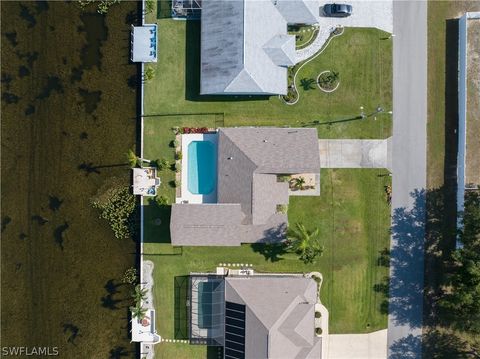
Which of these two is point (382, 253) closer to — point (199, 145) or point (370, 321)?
point (370, 321)

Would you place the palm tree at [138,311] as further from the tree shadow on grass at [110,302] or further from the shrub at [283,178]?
the shrub at [283,178]

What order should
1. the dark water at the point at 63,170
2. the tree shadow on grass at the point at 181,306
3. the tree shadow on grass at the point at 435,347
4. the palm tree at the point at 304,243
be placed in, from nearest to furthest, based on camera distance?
1. the palm tree at the point at 304,243
2. the tree shadow on grass at the point at 435,347
3. the tree shadow on grass at the point at 181,306
4. the dark water at the point at 63,170

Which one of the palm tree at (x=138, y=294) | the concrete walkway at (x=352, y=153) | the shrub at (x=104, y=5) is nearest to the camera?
the palm tree at (x=138, y=294)

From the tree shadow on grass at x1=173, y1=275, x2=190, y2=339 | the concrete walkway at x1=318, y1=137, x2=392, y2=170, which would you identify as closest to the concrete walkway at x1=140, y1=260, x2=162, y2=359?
the tree shadow on grass at x1=173, y1=275, x2=190, y2=339

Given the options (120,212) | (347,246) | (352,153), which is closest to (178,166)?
(120,212)

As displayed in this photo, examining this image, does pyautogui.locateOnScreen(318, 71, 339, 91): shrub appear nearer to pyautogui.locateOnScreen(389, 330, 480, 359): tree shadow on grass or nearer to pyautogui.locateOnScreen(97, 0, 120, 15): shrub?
pyautogui.locateOnScreen(97, 0, 120, 15): shrub

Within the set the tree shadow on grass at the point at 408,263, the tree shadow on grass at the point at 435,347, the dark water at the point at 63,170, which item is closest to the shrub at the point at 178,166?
the dark water at the point at 63,170

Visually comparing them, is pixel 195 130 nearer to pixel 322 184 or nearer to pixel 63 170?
pixel 322 184
